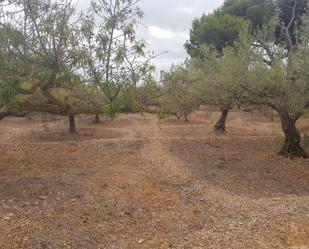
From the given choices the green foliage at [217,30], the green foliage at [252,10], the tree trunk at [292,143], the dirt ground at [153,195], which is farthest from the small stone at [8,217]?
the green foliage at [252,10]

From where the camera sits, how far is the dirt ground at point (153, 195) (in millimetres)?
8055

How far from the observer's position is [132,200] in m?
10.4

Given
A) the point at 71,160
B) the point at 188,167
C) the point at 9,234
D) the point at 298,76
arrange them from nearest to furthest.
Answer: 1. the point at 9,234
2. the point at 298,76
3. the point at 188,167
4. the point at 71,160

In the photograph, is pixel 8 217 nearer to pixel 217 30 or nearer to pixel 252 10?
pixel 217 30

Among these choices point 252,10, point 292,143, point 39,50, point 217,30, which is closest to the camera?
point 39,50

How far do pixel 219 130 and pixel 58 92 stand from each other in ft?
49.3

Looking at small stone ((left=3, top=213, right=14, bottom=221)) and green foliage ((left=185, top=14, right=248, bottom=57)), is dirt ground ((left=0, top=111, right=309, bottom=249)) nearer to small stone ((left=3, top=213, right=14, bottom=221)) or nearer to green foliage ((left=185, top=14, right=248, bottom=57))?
small stone ((left=3, top=213, right=14, bottom=221))

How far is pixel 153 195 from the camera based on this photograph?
10.9 m

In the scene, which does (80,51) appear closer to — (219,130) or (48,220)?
(48,220)

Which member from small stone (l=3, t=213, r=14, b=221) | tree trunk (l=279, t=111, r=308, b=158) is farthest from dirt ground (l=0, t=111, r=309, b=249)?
tree trunk (l=279, t=111, r=308, b=158)

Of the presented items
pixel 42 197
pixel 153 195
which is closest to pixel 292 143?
pixel 153 195

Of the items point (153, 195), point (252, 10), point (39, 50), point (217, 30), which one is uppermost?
point (252, 10)

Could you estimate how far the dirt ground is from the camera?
26.4 ft

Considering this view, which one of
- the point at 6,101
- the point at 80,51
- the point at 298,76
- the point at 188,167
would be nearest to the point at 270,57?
the point at 298,76
